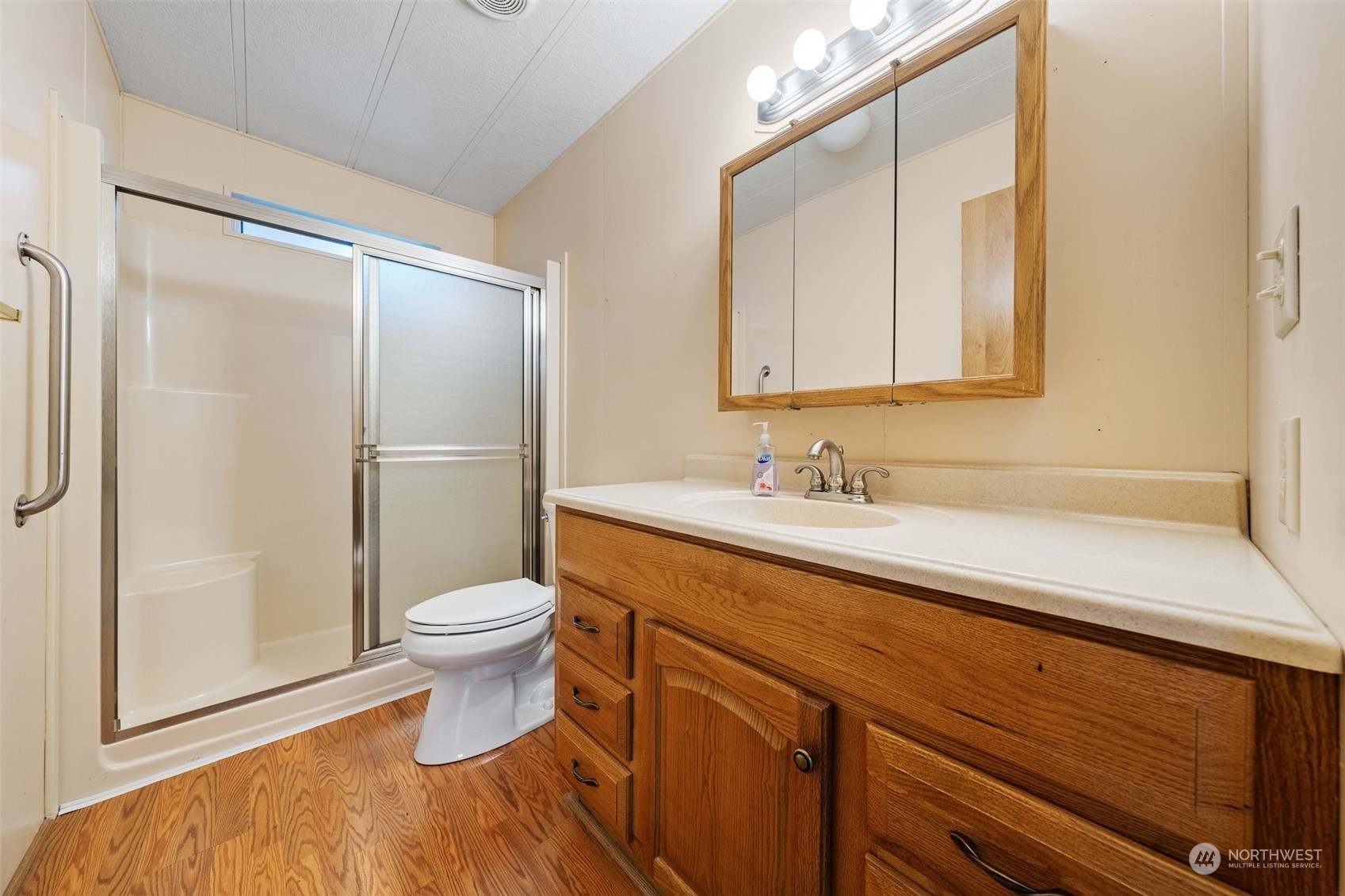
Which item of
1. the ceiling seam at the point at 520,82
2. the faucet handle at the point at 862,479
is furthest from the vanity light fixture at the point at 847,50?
the faucet handle at the point at 862,479

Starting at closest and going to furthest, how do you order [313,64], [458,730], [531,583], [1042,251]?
[1042,251], [458,730], [313,64], [531,583]

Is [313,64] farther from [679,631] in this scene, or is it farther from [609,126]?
[679,631]

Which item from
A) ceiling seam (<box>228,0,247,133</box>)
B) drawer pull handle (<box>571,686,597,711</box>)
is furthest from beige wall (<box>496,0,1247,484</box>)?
ceiling seam (<box>228,0,247,133</box>)

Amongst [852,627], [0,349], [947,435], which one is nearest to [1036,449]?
[947,435]

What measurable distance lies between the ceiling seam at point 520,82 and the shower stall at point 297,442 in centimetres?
56

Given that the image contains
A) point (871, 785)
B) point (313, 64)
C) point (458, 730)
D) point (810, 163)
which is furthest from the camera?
point (313, 64)

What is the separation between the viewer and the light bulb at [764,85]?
128 centimetres

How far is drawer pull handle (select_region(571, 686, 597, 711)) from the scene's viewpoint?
1.08 meters

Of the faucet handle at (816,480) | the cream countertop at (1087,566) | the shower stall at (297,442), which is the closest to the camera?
the cream countertop at (1087,566)

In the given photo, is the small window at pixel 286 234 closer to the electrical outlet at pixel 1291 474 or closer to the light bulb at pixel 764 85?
the light bulb at pixel 764 85

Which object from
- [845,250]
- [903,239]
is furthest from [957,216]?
[845,250]

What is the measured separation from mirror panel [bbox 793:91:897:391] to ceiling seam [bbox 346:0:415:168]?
1.29m

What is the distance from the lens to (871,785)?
59 cm

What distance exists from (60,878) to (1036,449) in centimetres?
225
